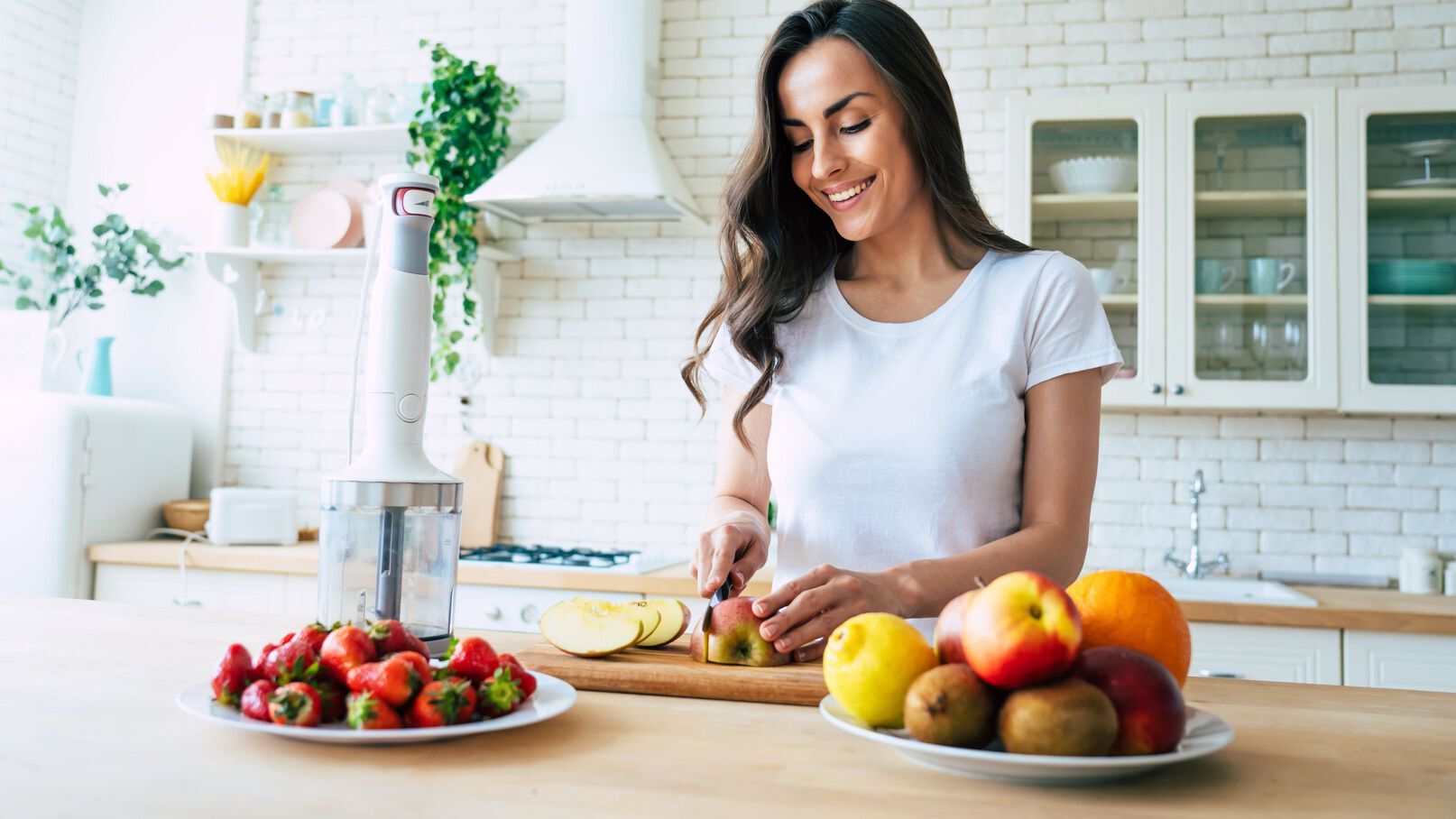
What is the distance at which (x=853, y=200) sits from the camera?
1.64 m

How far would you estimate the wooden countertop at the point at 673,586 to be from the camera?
106 inches

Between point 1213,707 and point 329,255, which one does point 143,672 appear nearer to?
point 1213,707

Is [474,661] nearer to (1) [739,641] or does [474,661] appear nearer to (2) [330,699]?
(2) [330,699]

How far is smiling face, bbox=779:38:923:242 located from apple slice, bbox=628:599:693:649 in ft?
2.14

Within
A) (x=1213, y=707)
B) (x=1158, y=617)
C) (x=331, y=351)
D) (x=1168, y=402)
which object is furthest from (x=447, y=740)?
(x=331, y=351)

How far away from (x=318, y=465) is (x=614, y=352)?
1207mm

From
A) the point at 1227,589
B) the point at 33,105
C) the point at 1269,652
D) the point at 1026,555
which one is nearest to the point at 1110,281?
the point at 1227,589

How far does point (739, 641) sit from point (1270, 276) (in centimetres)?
255

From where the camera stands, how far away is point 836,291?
1.74m

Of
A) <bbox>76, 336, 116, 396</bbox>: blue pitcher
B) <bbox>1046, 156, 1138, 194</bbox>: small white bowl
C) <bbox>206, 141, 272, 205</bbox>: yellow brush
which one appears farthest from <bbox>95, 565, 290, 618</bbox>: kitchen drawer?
<bbox>1046, 156, 1138, 194</bbox>: small white bowl

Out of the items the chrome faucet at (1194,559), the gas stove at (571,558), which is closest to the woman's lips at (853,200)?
the gas stove at (571,558)

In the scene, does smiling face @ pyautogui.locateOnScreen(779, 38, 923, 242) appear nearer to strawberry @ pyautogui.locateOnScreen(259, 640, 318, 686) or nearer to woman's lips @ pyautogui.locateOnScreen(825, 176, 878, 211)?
woman's lips @ pyautogui.locateOnScreen(825, 176, 878, 211)

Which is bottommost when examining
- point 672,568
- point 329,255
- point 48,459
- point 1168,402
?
point 672,568

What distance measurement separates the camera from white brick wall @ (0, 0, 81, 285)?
397 cm
